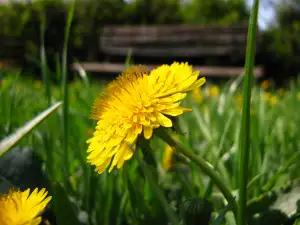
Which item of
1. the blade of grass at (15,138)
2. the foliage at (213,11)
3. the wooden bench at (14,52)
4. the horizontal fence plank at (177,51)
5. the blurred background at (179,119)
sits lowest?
the wooden bench at (14,52)

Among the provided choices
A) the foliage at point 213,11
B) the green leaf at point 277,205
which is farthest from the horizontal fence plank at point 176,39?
the green leaf at point 277,205

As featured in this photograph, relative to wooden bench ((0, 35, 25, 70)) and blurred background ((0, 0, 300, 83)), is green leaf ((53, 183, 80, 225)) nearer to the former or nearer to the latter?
blurred background ((0, 0, 300, 83))

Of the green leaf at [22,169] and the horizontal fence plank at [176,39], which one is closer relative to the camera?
the green leaf at [22,169]

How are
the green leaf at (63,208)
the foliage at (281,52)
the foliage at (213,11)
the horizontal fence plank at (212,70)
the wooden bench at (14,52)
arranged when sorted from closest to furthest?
the green leaf at (63,208) < the horizontal fence plank at (212,70) < the foliage at (281,52) < the wooden bench at (14,52) < the foliage at (213,11)

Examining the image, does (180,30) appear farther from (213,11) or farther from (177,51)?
(213,11)

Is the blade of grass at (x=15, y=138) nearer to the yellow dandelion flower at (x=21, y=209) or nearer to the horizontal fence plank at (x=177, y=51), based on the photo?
the yellow dandelion flower at (x=21, y=209)

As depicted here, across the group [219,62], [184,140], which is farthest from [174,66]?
[219,62]

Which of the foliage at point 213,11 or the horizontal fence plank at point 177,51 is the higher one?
the foliage at point 213,11

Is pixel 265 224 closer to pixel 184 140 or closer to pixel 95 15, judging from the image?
pixel 184 140
